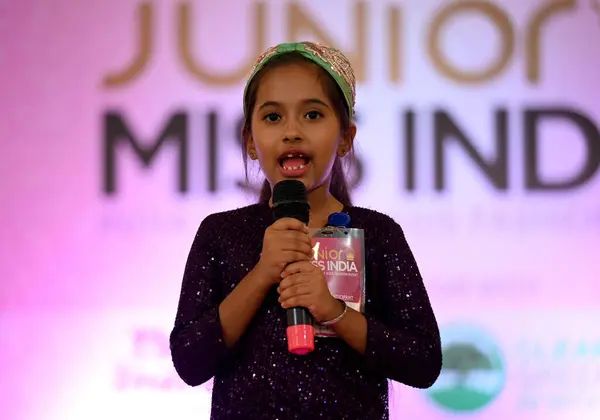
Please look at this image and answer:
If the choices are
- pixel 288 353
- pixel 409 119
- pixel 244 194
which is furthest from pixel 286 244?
pixel 409 119

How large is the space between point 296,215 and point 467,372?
1505 millimetres

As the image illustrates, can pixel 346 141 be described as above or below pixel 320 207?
above

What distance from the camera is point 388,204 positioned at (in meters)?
2.28

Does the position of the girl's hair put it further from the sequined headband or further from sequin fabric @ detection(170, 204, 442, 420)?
sequin fabric @ detection(170, 204, 442, 420)

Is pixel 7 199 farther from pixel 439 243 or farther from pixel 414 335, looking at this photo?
pixel 414 335

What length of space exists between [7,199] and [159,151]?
1.64 ft

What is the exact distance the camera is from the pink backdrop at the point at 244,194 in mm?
2264

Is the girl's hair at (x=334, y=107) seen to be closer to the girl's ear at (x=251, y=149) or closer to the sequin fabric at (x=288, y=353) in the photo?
the girl's ear at (x=251, y=149)

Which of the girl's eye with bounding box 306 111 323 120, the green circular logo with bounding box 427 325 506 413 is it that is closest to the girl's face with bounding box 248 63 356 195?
the girl's eye with bounding box 306 111 323 120

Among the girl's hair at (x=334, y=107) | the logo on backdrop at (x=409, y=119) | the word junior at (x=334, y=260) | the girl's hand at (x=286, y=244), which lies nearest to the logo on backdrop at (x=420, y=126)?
the logo on backdrop at (x=409, y=119)

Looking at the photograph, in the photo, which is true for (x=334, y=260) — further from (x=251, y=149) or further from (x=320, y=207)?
(x=251, y=149)

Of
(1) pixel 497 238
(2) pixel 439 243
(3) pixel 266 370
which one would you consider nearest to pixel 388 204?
(2) pixel 439 243

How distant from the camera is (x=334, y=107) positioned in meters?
Result: 1.08

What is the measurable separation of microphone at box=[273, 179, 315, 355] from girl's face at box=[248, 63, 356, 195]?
0.06m
